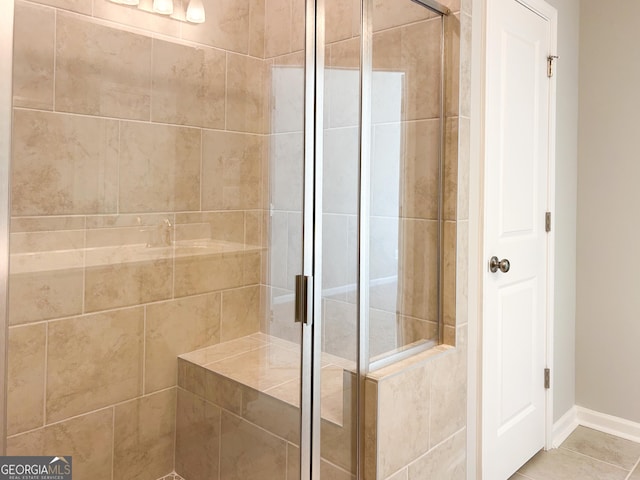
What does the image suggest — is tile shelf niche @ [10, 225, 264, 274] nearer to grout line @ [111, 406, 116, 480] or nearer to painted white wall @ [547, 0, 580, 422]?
grout line @ [111, 406, 116, 480]

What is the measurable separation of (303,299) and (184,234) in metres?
0.40

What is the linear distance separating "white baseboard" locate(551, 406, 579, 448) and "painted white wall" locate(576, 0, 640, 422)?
95mm

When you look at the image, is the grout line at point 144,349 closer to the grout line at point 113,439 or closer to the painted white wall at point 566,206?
the grout line at point 113,439

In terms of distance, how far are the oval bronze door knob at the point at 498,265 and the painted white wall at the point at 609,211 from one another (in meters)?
1.03

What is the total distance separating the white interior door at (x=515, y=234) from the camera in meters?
1.97

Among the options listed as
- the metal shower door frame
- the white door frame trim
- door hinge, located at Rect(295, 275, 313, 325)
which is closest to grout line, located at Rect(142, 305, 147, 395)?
the metal shower door frame

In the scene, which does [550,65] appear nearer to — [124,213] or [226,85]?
[226,85]

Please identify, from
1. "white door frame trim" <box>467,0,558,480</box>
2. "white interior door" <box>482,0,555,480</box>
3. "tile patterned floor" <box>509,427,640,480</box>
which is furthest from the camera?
"tile patterned floor" <box>509,427,640,480</box>

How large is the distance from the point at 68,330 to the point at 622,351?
2.78 m

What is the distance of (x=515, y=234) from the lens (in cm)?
217

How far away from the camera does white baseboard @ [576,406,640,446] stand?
8.53 feet

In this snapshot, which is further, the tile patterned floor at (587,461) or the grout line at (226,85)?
the tile patterned floor at (587,461)

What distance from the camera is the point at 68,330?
38.1 inches

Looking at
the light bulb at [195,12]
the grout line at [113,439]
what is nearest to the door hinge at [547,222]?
the light bulb at [195,12]
